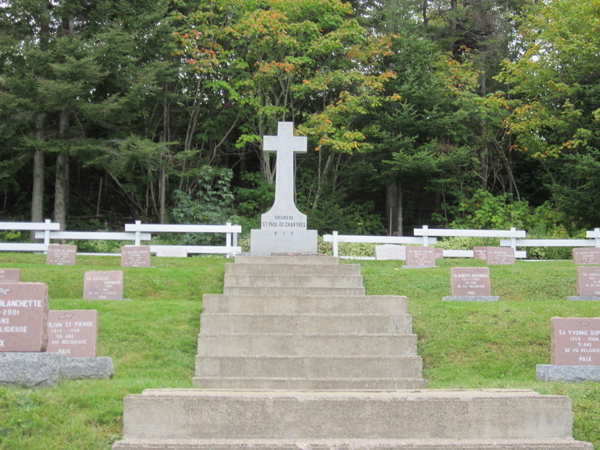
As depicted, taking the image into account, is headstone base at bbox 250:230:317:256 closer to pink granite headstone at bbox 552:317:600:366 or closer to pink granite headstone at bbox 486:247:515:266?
pink granite headstone at bbox 486:247:515:266

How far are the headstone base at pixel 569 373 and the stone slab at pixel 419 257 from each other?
23.3ft

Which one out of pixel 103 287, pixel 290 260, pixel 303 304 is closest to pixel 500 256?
pixel 290 260

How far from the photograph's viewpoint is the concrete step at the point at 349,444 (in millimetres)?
5043

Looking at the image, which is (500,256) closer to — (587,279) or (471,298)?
(587,279)

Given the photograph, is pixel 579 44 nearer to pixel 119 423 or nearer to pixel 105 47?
pixel 105 47

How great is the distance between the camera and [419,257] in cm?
1438

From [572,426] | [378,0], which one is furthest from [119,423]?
[378,0]

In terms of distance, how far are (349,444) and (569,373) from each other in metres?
3.39

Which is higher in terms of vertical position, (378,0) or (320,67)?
(378,0)

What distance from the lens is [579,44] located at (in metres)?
21.3

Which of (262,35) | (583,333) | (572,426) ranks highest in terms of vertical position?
(262,35)

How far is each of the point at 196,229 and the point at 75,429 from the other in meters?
11.8

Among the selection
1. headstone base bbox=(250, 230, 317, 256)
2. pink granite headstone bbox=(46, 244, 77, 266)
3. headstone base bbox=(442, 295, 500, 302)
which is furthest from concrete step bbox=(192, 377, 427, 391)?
pink granite headstone bbox=(46, 244, 77, 266)

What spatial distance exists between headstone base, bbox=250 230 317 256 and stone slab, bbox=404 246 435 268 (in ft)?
7.63
